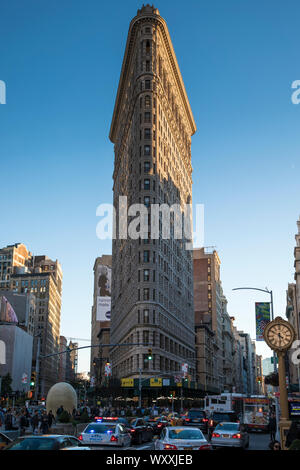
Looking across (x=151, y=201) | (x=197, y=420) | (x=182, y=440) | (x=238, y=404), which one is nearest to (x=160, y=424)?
(x=197, y=420)

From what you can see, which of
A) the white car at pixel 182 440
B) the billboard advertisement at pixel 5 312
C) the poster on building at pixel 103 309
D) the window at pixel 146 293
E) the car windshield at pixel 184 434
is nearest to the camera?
the white car at pixel 182 440

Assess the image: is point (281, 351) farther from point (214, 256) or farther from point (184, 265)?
point (214, 256)

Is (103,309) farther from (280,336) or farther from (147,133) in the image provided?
(280,336)

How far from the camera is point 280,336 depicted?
23.3 m

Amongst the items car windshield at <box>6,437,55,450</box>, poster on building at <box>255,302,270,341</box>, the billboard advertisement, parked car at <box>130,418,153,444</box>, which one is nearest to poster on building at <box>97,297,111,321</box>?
the billboard advertisement

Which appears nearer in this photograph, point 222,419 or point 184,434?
point 184,434

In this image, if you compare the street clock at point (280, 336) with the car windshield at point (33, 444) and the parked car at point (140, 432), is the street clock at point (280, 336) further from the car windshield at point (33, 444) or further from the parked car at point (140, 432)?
the car windshield at point (33, 444)

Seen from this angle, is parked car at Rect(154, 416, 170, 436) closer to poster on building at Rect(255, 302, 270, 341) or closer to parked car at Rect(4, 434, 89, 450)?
poster on building at Rect(255, 302, 270, 341)

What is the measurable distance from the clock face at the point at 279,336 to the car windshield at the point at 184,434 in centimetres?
620

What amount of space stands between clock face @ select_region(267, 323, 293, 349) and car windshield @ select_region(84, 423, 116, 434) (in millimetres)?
8319

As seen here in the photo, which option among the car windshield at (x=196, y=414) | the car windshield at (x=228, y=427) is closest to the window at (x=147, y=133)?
the car windshield at (x=196, y=414)

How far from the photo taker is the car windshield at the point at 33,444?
12219 mm

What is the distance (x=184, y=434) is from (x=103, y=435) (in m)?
5.51
